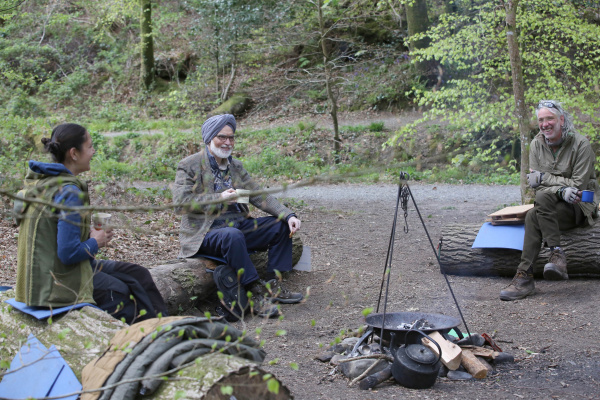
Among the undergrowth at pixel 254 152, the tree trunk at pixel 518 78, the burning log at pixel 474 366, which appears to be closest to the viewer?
the burning log at pixel 474 366

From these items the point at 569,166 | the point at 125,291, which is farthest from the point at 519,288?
the point at 125,291

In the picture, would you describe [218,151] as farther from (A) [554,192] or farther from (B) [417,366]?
(A) [554,192]

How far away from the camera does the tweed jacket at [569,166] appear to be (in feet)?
17.5

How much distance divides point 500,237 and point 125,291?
3.74 metres

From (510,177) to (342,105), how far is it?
6.73m

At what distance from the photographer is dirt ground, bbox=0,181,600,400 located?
138 inches

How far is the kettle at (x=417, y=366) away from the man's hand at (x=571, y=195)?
248cm

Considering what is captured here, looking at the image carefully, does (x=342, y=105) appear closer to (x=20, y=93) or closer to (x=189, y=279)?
(x=20, y=93)

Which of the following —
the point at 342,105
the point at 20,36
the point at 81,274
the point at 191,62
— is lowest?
the point at 81,274

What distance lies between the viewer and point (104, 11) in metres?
21.0

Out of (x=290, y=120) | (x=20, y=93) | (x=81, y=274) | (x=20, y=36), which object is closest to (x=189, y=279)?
(x=81, y=274)

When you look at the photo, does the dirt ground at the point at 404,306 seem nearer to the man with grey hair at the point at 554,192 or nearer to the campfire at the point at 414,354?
the campfire at the point at 414,354

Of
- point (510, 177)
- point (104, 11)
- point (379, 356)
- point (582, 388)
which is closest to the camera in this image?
point (582, 388)

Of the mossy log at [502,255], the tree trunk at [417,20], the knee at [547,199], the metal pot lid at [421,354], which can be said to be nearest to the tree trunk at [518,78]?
the mossy log at [502,255]
